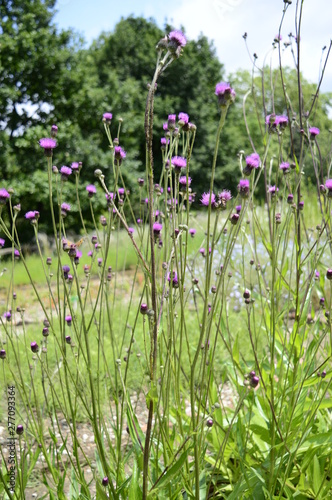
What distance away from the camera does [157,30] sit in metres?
21.2

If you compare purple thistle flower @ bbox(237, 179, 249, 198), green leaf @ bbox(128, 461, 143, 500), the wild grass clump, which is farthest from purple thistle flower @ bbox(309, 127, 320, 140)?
green leaf @ bbox(128, 461, 143, 500)

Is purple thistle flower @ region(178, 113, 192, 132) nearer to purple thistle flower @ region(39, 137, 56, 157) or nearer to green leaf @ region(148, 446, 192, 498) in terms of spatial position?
purple thistle flower @ region(39, 137, 56, 157)

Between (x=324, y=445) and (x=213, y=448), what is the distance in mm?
495

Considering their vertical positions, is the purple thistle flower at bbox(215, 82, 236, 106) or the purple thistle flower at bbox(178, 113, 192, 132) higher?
the purple thistle flower at bbox(215, 82, 236, 106)

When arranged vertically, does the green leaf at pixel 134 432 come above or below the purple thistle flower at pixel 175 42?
below

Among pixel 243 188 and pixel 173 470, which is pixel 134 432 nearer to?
pixel 173 470

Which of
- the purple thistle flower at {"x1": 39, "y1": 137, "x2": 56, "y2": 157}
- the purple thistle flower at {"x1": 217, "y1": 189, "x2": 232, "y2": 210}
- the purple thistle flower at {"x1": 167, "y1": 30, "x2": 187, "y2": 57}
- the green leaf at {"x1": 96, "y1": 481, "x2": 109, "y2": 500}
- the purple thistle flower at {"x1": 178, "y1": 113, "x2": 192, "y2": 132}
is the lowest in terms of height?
the green leaf at {"x1": 96, "y1": 481, "x2": 109, "y2": 500}

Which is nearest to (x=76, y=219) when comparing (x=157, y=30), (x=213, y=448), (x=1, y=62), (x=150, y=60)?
(x=1, y=62)

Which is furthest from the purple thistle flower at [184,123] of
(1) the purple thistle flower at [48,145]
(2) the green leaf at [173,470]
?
(2) the green leaf at [173,470]

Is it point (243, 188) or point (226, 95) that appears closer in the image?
point (226, 95)

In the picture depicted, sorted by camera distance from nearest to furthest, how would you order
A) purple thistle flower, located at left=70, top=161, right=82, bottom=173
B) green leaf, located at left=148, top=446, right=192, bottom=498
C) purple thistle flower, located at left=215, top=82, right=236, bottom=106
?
purple thistle flower, located at left=215, top=82, right=236, bottom=106
green leaf, located at left=148, top=446, right=192, bottom=498
purple thistle flower, located at left=70, top=161, right=82, bottom=173

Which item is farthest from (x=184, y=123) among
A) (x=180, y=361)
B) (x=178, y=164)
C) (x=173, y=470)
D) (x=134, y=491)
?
(x=134, y=491)

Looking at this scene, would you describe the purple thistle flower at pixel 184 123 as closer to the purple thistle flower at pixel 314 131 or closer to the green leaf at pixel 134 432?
the green leaf at pixel 134 432

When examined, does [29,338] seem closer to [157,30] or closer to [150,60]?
[150,60]
